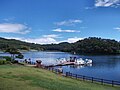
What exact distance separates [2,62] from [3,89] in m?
45.8

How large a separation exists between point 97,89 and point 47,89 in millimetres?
9949

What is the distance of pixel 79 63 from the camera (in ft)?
431

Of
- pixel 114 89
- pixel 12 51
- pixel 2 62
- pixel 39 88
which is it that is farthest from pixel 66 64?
pixel 39 88

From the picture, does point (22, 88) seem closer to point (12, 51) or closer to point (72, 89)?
point (72, 89)

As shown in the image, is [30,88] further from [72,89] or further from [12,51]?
[12,51]

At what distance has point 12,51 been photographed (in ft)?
378

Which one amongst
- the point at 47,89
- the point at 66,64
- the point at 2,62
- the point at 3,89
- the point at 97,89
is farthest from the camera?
the point at 66,64

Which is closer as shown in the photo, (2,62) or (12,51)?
(2,62)

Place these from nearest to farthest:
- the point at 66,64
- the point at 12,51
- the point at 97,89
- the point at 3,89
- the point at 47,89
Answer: the point at 3,89, the point at 47,89, the point at 97,89, the point at 12,51, the point at 66,64

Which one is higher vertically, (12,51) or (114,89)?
(12,51)

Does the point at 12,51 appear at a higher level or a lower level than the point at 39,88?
higher

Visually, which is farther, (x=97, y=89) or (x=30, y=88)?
(x=97, y=89)

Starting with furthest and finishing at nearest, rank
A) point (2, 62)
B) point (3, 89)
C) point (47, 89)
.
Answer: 1. point (2, 62)
2. point (47, 89)
3. point (3, 89)

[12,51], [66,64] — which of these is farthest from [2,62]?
[66,64]
